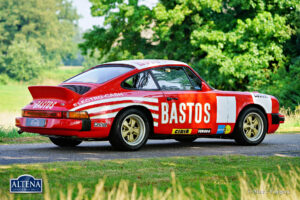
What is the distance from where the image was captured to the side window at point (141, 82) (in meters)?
9.59

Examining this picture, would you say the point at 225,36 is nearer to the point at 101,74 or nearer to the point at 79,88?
the point at 101,74

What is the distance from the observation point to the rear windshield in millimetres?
9609

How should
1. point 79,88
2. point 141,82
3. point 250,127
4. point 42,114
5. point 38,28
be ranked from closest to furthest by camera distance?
1. point 42,114
2. point 79,88
3. point 141,82
4. point 250,127
5. point 38,28

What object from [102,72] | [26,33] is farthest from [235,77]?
[26,33]

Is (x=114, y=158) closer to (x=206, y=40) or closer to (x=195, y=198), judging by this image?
(x=195, y=198)

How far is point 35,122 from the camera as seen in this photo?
29.9ft

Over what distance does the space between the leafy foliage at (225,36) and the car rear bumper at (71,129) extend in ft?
61.8

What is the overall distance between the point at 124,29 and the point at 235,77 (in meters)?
7.00

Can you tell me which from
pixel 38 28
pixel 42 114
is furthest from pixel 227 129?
pixel 38 28

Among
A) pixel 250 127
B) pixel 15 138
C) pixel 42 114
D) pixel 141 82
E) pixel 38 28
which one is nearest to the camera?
pixel 42 114

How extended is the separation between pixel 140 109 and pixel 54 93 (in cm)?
155

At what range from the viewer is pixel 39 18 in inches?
3413

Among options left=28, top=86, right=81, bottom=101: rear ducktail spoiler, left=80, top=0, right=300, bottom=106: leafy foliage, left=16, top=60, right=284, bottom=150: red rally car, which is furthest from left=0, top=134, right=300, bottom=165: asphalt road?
left=80, top=0, right=300, bottom=106: leafy foliage

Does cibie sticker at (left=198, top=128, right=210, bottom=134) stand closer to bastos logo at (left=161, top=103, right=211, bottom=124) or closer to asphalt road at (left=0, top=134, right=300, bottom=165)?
bastos logo at (left=161, top=103, right=211, bottom=124)
